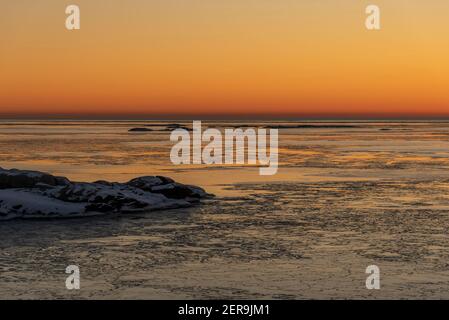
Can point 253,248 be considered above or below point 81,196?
below

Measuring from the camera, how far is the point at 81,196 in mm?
17578

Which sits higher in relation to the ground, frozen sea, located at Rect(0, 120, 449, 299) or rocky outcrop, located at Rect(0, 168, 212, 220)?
rocky outcrop, located at Rect(0, 168, 212, 220)

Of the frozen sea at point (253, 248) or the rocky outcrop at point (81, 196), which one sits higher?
the rocky outcrop at point (81, 196)

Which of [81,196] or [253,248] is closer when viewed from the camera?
[253,248]

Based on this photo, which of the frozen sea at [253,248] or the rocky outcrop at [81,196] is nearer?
the frozen sea at [253,248]

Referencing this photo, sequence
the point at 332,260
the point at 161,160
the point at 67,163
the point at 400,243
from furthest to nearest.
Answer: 1. the point at 161,160
2. the point at 67,163
3. the point at 400,243
4. the point at 332,260

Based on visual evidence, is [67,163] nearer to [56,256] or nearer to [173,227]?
[173,227]

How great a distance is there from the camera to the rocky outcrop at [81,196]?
1662 centimetres

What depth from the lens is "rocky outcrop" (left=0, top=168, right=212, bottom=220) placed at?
1662 centimetres

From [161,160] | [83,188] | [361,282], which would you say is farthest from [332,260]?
[161,160]

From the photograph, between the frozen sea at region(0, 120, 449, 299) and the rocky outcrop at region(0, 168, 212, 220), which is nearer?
the frozen sea at region(0, 120, 449, 299)

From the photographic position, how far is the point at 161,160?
35969mm

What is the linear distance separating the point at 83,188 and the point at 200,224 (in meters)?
4.01
